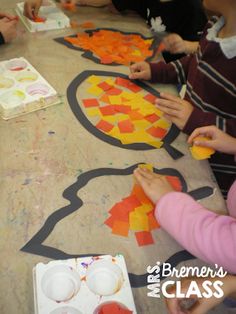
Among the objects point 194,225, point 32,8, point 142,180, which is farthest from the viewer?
point 32,8

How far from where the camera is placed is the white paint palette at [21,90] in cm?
89

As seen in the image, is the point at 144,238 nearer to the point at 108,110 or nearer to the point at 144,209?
the point at 144,209

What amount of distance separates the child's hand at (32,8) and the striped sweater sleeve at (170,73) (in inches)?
20.3

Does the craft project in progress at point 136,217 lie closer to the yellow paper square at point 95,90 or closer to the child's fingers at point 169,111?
the child's fingers at point 169,111

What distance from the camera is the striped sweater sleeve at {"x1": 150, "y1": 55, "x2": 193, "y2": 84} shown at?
3.54ft

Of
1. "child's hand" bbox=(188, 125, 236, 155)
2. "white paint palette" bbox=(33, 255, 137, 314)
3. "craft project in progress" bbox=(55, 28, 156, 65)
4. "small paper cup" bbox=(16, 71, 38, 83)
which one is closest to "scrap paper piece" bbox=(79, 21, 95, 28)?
"craft project in progress" bbox=(55, 28, 156, 65)

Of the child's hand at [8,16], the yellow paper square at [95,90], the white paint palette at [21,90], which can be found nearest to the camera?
the white paint palette at [21,90]

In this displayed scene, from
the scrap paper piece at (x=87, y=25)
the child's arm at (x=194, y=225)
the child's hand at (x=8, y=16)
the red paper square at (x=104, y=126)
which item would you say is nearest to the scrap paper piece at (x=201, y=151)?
the child's arm at (x=194, y=225)

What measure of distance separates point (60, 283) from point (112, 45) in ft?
2.94

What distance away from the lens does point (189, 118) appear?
0.88m

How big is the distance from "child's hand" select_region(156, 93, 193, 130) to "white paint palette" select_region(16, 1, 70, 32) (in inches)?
23.6

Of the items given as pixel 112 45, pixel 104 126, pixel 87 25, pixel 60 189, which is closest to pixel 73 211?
pixel 60 189

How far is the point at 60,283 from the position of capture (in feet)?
1.90

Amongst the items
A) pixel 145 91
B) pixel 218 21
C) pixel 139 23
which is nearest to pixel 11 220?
pixel 145 91
